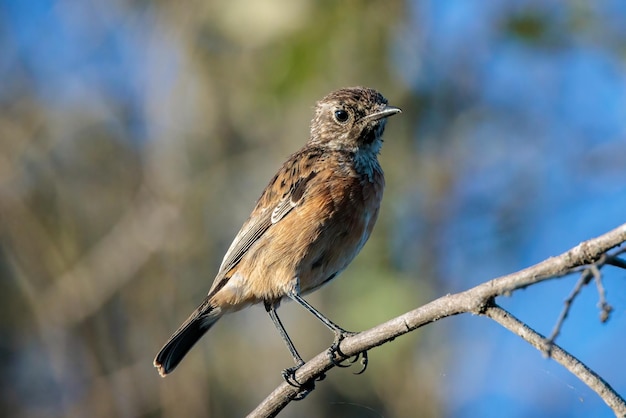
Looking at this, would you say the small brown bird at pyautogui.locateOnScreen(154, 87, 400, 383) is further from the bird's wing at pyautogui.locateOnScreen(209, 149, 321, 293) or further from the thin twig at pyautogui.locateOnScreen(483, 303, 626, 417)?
the thin twig at pyautogui.locateOnScreen(483, 303, 626, 417)

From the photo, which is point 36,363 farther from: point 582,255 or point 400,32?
point 582,255

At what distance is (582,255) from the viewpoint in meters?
2.72

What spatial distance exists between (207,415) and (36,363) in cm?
227

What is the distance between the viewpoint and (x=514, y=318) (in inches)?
121

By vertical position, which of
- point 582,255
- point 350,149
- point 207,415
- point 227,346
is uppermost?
point 227,346

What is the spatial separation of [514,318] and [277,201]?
3.05 m

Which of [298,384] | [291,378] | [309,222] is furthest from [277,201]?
[298,384]

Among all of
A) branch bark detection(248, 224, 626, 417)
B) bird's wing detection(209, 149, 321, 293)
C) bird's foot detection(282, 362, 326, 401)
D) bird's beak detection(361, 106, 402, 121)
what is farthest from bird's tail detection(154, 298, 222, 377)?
branch bark detection(248, 224, 626, 417)

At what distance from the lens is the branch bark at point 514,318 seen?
272 cm

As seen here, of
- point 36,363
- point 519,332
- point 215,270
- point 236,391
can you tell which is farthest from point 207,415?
point 519,332

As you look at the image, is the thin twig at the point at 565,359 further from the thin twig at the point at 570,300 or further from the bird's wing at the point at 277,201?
the bird's wing at the point at 277,201

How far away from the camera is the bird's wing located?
582 cm

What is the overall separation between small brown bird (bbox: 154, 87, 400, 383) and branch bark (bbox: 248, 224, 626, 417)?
1.73 metres

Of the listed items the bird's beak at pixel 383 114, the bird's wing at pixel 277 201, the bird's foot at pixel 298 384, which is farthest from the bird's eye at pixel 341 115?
the bird's foot at pixel 298 384
